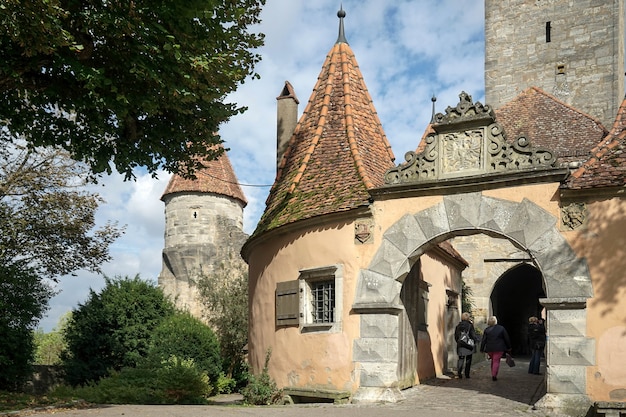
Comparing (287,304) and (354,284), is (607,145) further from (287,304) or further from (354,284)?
(287,304)

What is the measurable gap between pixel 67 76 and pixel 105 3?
153 centimetres

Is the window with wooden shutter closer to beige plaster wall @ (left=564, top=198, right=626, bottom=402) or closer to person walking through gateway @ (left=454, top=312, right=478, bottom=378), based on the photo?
person walking through gateway @ (left=454, top=312, right=478, bottom=378)

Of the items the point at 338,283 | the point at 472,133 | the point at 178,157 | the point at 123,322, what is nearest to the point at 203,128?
the point at 178,157

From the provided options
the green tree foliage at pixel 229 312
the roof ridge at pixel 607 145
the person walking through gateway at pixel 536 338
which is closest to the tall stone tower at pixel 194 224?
the green tree foliage at pixel 229 312

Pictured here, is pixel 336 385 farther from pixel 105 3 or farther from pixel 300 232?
pixel 105 3

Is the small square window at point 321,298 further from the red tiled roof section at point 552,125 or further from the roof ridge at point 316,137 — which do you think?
the red tiled roof section at point 552,125

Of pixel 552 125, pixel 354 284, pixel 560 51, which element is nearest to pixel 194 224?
→ pixel 560 51

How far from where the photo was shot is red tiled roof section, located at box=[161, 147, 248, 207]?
3259 cm

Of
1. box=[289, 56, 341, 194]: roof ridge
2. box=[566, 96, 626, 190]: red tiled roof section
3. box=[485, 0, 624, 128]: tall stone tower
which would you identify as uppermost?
box=[485, 0, 624, 128]: tall stone tower

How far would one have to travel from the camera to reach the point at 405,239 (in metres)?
11.9

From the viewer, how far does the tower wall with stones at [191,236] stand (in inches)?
1241

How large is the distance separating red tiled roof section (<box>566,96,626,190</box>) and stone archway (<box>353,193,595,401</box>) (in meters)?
0.72

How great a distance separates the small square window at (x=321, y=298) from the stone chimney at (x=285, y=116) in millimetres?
4807

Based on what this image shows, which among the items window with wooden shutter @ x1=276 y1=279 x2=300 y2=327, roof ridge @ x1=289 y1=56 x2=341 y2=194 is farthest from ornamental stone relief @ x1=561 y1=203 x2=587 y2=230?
roof ridge @ x1=289 y1=56 x2=341 y2=194
